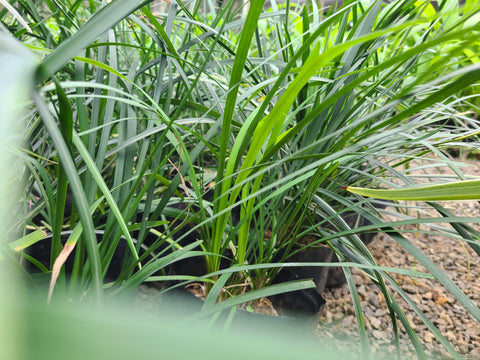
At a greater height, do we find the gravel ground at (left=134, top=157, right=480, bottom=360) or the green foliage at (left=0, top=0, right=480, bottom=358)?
the green foliage at (left=0, top=0, right=480, bottom=358)

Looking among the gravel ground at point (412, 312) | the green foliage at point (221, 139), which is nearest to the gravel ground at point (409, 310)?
the gravel ground at point (412, 312)

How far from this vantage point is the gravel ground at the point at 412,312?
724mm

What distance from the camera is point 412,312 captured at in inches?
32.4

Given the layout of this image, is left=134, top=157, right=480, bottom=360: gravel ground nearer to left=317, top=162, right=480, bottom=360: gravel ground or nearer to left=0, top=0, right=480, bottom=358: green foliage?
left=317, top=162, right=480, bottom=360: gravel ground

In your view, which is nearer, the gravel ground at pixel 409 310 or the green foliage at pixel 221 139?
the green foliage at pixel 221 139

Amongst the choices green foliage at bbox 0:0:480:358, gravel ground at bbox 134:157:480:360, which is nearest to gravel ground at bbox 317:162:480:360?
gravel ground at bbox 134:157:480:360

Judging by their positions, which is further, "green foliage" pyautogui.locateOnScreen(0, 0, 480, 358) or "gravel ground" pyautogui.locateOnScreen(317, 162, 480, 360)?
"gravel ground" pyautogui.locateOnScreen(317, 162, 480, 360)

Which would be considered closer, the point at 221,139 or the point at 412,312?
the point at 221,139

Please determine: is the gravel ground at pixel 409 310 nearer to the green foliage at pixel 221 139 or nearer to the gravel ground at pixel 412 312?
the gravel ground at pixel 412 312

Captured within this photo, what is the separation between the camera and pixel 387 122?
355 mm

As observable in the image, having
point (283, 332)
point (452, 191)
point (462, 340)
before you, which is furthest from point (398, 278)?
point (452, 191)

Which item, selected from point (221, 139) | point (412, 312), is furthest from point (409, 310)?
point (221, 139)

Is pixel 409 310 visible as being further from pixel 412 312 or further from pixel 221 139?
pixel 221 139

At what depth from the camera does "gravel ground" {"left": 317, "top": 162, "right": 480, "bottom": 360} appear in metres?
0.72
